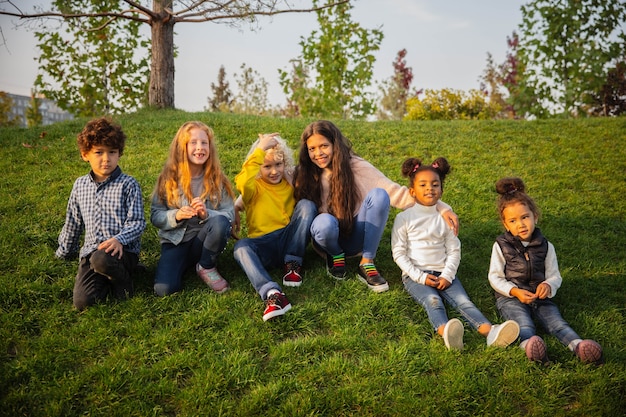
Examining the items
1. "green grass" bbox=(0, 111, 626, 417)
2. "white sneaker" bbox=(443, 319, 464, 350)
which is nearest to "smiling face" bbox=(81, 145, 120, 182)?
"green grass" bbox=(0, 111, 626, 417)

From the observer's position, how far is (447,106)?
14.7 metres

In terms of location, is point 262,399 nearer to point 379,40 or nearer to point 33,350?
point 33,350

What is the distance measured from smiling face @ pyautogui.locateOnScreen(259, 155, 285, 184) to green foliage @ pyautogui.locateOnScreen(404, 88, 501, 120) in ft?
36.6

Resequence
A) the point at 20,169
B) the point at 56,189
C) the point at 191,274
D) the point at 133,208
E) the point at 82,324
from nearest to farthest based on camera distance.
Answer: the point at 82,324, the point at 133,208, the point at 191,274, the point at 56,189, the point at 20,169

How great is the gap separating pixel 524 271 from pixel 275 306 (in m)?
1.98

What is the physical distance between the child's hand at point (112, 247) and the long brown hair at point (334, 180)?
159 cm

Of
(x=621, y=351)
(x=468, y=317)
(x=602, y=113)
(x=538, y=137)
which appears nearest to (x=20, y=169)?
(x=468, y=317)

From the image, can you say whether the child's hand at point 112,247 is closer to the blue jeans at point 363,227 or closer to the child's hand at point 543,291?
the blue jeans at point 363,227

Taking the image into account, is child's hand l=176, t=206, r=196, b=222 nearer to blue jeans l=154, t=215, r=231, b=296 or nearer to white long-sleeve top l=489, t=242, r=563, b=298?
blue jeans l=154, t=215, r=231, b=296

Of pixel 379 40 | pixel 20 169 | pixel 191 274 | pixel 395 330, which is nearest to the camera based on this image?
pixel 395 330

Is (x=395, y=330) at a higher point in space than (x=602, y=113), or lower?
lower

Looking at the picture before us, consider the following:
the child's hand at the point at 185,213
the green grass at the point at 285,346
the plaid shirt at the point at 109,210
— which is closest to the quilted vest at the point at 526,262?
the green grass at the point at 285,346

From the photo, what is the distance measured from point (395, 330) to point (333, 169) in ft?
5.03

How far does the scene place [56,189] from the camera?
5621 mm
